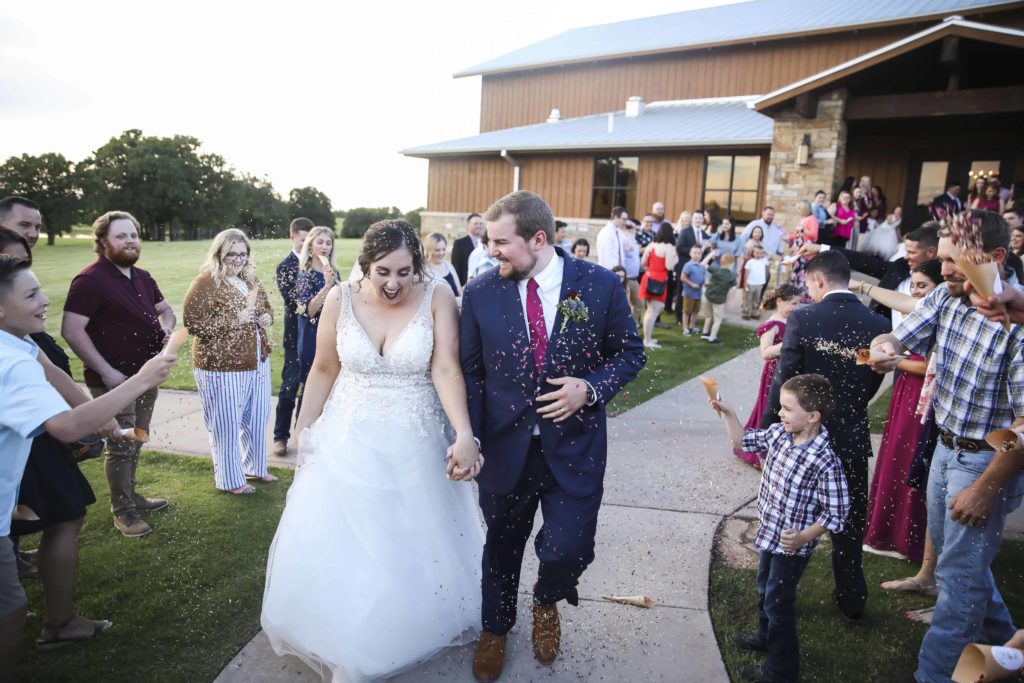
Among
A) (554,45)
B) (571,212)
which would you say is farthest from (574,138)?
(554,45)

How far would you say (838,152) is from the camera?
47.0 ft

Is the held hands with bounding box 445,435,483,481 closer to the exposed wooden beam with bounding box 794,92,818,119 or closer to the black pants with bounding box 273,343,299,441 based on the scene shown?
the black pants with bounding box 273,343,299,441

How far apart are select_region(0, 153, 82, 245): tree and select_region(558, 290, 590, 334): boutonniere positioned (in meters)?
8.42

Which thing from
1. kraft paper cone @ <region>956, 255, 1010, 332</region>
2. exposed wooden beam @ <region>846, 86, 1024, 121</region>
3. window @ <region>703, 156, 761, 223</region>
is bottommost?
kraft paper cone @ <region>956, 255, 1010, 332</region>

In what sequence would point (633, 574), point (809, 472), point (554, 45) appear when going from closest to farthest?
point (809, 472), point (633, 574), point (554, 45)

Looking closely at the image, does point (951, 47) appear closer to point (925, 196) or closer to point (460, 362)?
point (925, 196)

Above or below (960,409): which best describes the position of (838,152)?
above

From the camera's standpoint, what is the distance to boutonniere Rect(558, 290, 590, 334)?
9.85 ft

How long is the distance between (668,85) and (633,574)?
75.2 feet

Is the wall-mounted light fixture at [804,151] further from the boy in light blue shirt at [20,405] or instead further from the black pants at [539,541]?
the boy in light blue shirt at [20,405]

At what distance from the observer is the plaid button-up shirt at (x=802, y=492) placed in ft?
9.82

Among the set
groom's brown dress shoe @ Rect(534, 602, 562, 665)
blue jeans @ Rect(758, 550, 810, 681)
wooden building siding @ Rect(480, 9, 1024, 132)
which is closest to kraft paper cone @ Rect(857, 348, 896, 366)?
blue jeans @ Rect(758, 550, 810, 681)

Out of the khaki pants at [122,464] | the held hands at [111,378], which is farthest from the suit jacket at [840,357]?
the khaki pants at [122,464]

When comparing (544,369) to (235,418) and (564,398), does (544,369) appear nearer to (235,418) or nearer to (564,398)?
(564,398)
